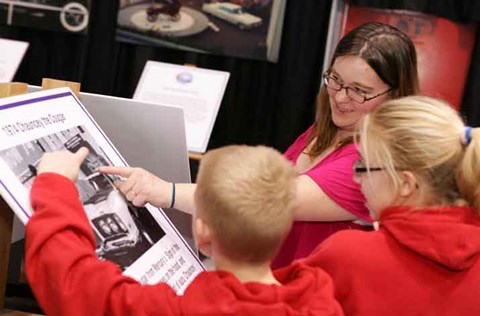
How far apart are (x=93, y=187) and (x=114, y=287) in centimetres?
43

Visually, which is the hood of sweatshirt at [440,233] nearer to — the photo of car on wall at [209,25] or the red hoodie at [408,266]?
the red hoodie at [408,266]

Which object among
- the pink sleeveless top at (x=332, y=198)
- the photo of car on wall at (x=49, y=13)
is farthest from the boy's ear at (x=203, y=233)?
the photo of car on wall at (x=49, y=13)

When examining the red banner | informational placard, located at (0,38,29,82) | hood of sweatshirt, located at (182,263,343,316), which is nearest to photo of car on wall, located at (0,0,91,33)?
informational placard, located at (0,38,29,82)

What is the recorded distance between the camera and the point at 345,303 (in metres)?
1.35

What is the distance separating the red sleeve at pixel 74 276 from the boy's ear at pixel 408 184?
513 millimetres

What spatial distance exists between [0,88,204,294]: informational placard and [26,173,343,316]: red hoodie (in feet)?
0.37

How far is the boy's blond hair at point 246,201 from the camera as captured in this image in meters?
1.14

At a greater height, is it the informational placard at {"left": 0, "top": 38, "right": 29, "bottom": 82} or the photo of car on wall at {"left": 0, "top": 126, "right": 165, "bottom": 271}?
the photo of car on wall at {"left": 0, "top": 126, "right": 165, "bottom": 271}

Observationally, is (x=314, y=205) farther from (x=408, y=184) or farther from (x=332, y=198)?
(x=408, y=184)

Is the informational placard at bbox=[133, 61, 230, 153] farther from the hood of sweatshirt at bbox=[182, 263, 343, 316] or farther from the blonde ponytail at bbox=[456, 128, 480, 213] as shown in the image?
the hood of sweatshirt at bbox=[182, 263, 343, 316]

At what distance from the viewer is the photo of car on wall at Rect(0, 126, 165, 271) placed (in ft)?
4.71

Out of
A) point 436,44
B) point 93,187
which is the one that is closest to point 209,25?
point 436,44

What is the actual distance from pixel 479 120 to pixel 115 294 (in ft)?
11.6

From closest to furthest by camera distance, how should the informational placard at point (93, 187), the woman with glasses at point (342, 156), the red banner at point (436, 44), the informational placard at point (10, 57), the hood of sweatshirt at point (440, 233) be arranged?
the hood of sweatshirt at point (440, 233), the informational placard at point (93, 187), the woman with glasses at point (342, 156), the informational placard at point (10, 57), the red banner at point (436, 44)
